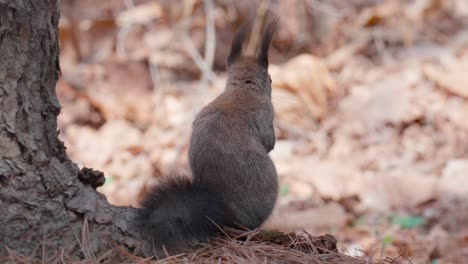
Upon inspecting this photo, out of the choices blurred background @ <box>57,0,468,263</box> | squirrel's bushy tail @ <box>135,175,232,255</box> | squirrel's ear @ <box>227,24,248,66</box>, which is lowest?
squirrel's bushy tail @ <box>135,175,232,255</box>

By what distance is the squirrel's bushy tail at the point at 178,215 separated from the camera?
215cm

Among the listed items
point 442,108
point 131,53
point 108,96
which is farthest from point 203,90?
point 442,108

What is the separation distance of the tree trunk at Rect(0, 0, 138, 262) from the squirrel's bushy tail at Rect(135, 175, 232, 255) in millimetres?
96

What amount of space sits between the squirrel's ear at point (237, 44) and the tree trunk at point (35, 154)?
1011 mm

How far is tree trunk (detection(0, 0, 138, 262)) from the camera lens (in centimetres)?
201

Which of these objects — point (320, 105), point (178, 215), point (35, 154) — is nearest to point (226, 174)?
point (178, 215)

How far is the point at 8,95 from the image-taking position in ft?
6.61

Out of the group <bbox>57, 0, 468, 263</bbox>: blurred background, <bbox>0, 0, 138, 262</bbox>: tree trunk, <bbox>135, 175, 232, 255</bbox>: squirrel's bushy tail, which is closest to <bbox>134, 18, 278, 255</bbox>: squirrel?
<bbox>135, 175, 232, 255</bbox>: squirrel's bushy tail

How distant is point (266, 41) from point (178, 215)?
3.42 feet

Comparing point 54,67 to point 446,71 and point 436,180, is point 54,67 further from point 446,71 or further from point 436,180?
point 446,71

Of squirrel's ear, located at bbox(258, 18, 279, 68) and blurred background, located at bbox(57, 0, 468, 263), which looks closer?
squirrel's ear, located at bbox(258, 18, 279, 68)

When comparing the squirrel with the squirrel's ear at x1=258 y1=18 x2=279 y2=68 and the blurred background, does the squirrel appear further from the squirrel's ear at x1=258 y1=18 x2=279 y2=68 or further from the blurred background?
the blurred background

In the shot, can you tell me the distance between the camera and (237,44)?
2.94 m

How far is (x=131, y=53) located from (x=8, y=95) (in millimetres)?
5350
